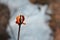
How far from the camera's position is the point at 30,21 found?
0.99 meters

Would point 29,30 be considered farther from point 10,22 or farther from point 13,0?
point 13,0

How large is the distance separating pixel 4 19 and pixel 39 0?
0.92ft

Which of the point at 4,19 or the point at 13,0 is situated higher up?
the point at 13,0

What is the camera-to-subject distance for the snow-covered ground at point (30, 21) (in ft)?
3.07

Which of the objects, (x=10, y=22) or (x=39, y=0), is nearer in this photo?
(x=10, y=22)

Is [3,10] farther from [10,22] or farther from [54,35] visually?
[54,35]

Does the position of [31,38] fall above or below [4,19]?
below

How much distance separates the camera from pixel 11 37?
3.03 feet

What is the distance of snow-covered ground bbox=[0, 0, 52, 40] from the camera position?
935mm

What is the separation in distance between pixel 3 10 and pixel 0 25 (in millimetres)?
123

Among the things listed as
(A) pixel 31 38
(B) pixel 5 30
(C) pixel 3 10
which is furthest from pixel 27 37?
(C) pixel 3 10

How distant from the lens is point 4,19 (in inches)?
37.9

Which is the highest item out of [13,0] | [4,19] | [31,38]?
[13,0]

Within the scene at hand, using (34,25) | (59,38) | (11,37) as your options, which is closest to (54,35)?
(59,38)
